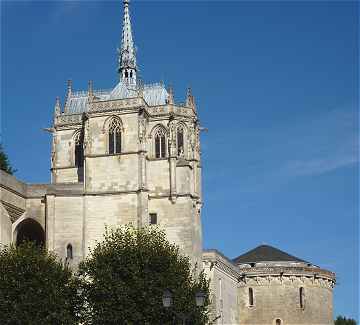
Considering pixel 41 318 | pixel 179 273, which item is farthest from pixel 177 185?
pixel 41 318

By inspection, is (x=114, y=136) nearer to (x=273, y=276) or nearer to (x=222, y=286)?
(x=222, y=286)

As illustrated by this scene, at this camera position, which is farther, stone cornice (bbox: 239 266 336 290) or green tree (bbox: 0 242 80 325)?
stone cornice (bbox: 239 266 336 290)

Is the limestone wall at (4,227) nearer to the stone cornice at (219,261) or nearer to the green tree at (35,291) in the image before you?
the green tree at (35,291)

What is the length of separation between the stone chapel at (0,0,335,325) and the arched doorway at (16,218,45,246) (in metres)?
0.07

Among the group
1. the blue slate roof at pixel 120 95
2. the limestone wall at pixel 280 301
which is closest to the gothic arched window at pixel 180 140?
the blue slate roof at pixel 120 95

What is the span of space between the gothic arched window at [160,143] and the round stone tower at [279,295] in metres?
20.0

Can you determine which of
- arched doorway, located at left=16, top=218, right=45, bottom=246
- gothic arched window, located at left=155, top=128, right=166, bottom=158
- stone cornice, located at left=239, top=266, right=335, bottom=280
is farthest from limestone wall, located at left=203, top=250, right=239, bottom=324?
arched doorway, located at left=16, top=218, right=45, bottom=246

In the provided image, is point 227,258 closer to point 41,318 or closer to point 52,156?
point 52,156

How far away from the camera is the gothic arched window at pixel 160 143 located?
215 feet

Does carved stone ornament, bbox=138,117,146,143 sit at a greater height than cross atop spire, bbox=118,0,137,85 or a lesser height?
lesser

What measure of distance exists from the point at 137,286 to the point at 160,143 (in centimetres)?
2065

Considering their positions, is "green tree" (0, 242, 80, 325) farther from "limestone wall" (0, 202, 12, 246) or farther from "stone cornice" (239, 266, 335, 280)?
"stone cornice" (239, 266, 335, 280)

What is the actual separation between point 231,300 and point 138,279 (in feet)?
100

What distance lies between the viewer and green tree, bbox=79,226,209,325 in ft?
154
